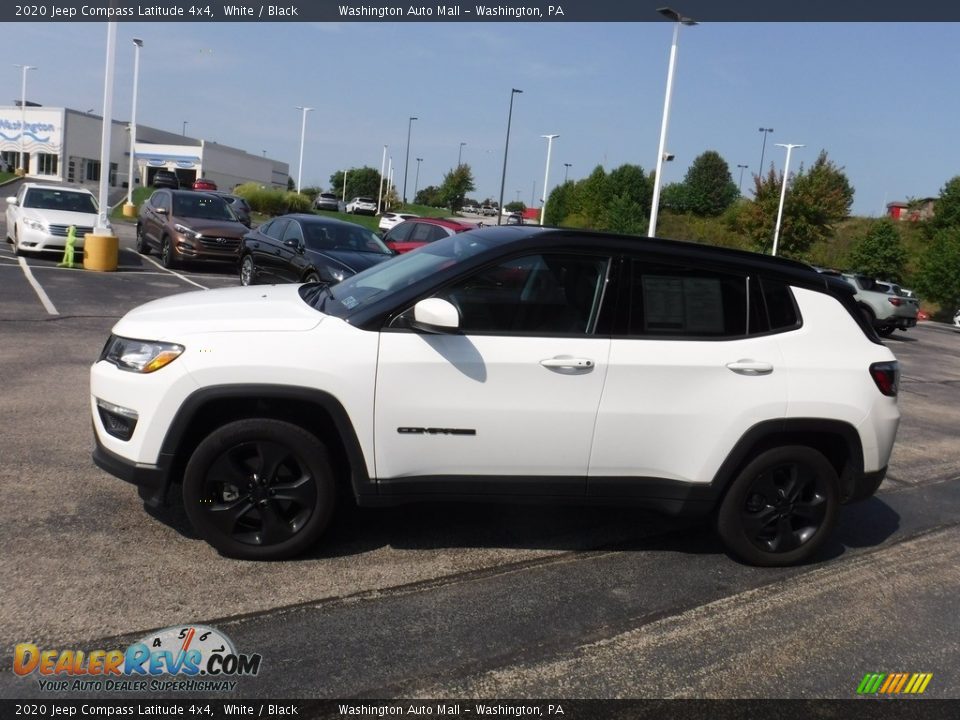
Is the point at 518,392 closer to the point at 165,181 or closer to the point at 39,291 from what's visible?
the point at 39,291

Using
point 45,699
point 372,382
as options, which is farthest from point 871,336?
point 45,699

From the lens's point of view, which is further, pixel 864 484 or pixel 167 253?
pixel 167 253

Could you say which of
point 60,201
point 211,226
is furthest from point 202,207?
point 60,201

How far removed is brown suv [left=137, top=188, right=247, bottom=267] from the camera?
17.8 metres

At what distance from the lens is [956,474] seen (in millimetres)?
7402

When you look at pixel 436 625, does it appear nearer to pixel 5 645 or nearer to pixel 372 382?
pixel 372 382

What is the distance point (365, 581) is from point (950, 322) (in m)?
39.9

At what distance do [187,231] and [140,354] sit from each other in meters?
14.6

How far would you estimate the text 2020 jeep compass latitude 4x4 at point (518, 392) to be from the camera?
4.10 metres

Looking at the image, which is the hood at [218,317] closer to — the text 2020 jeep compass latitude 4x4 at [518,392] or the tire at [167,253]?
the text 2020 jeep compass latitude 4x4 at [518,392]

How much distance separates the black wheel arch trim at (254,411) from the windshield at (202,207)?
15669 mm

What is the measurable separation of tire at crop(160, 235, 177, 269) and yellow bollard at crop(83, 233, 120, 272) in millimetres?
1719

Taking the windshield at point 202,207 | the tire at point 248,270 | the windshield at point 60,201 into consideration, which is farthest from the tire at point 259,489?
the windshield at point 60,201

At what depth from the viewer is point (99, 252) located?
16203 millimetres
